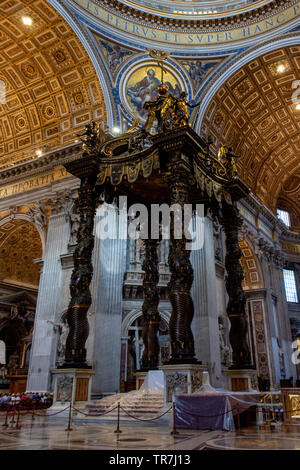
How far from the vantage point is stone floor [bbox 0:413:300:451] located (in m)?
4.01

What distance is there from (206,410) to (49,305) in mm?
7809

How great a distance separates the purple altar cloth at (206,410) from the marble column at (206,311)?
5.59 metres

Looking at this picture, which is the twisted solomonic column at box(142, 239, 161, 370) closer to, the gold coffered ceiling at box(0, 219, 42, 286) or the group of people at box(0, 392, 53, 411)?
the group of people at box(0, 392, 53, 411)

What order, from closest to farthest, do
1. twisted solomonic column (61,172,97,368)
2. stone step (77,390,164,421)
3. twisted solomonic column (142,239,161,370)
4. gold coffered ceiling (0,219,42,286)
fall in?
stone step (77,390,164,421) < twisted solomonic column (61,172,97,368) < twisted solomonic column (142,239,161,370) < gold coffered ceiling (0,219,42,286)

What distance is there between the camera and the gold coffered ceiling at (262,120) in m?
15.6

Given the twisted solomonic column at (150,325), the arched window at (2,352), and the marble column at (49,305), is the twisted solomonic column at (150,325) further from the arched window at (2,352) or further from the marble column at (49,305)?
the arched window at (2,352)

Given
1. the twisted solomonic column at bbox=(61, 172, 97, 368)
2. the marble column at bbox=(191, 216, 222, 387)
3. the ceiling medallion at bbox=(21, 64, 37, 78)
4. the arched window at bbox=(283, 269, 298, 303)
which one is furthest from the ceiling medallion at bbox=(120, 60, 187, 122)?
the arched window at bbox=(283, 269, 298, 303)

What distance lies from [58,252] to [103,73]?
6.45 meters

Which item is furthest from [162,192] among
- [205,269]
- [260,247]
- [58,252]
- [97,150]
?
[260,247]

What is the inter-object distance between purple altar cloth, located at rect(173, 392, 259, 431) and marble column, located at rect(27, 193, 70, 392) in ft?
21.7

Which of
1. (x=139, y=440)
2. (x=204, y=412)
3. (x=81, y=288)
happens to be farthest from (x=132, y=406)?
(x=139, y=440)

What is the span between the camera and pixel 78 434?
5.12 m

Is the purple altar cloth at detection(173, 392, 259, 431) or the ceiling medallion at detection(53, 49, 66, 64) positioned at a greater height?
the ceiling medallion at detection(53, 49, 66, 64)

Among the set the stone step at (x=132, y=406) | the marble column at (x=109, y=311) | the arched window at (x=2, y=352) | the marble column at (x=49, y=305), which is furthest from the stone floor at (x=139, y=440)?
the arched window at (x=2, y=352)
